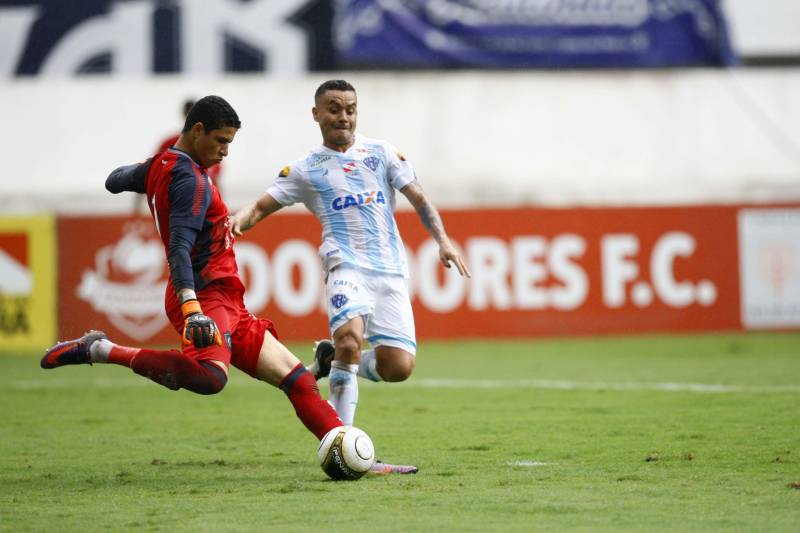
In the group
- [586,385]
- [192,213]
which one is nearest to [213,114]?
[192,213]

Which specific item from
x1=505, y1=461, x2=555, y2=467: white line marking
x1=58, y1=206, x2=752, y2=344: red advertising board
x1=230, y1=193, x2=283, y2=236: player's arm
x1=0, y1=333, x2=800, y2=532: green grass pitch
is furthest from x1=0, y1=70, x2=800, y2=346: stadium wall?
x1=505, y1=461, x2=555, y2=467: white line marking

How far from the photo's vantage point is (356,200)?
8.08m

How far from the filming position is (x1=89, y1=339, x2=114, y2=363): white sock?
7.29 m

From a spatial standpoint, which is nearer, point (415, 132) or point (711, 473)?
point (711, 473)

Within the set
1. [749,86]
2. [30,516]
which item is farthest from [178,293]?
[749,86]

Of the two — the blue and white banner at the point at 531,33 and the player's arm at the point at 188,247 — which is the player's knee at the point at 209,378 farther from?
the blue and white banner at the point at 531,33

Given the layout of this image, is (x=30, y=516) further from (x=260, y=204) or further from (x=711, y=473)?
(x=711, y=473)

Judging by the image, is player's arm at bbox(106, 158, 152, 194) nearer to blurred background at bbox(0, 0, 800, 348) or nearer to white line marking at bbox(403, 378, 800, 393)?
white line marking at bbox(403, 378, 800, 393)

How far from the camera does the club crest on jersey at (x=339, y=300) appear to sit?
788 centimetres

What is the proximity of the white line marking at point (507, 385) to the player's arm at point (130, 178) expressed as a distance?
19.0 ft

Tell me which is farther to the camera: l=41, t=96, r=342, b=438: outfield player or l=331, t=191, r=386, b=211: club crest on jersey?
l=331, t=191, r=386, b=211: club crest on jersey

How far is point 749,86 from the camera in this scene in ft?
79.2

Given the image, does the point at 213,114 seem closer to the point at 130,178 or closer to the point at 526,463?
the point at 130,178

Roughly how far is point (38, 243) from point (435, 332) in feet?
17.1
